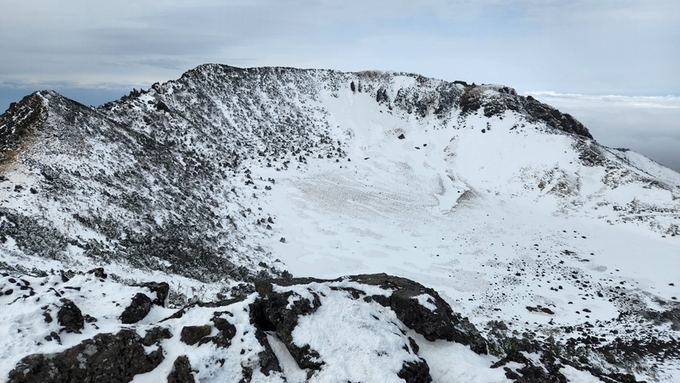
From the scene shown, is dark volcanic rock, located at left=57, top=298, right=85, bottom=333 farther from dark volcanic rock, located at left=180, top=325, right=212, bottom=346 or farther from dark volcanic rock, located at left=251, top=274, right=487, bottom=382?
dark volcanic rock, located at left=251, top=274, right=487, bottom=382

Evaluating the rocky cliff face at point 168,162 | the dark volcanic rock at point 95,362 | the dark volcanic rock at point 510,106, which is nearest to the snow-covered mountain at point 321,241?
the dark volcanic rock at point 95,362

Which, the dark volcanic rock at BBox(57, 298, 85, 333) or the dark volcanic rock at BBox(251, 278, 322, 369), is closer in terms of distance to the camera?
the dark volcanic rock at BBox(57, 298, 85, 333)

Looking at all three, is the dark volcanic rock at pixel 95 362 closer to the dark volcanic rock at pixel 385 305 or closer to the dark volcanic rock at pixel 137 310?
the dark volcanic rock at pixel 137 310

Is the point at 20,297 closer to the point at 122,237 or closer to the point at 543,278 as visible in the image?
the point at 122,237

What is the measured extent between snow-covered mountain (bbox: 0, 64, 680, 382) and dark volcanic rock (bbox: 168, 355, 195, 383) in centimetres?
6

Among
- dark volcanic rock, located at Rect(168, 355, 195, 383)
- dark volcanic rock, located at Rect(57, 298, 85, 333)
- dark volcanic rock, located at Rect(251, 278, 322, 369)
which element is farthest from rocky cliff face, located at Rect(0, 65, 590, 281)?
dark volcanic rock, located at Rect(168, 355, 195, 383)

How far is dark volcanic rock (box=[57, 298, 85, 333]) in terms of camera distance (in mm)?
11812

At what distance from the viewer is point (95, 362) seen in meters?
11.0

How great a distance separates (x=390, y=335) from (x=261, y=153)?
1853 inches

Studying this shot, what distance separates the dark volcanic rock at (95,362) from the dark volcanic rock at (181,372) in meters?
0.61

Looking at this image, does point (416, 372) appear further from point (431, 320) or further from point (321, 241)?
point (321, 241)

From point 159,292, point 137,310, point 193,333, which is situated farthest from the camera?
point 159,292

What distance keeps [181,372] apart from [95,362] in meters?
2.32

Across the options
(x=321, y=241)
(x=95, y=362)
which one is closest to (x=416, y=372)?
(x=95, y=362)
